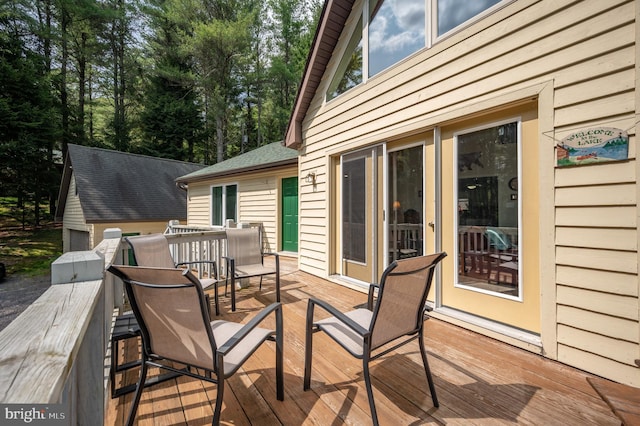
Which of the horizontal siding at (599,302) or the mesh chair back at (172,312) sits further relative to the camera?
the horizontal siding at (599,302)

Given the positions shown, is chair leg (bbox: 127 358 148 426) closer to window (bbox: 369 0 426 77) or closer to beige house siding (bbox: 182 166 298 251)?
window (bbox: 369 0 426 77)

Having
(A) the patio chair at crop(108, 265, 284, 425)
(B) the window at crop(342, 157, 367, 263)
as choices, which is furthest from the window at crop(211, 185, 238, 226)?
(A) the patio chair at crop(108, 265, 284, 425)

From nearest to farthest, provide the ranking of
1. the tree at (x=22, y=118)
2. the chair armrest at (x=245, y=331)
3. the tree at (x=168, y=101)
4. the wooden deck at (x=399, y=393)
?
the chair armrest at (x=245, y=331), the wooden deck at (x=399, y=393), the tree at (x=22, y=118), the tree at (x=168, y=101)

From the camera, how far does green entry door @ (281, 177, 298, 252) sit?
7345 millimetres

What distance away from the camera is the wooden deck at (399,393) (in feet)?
5.57

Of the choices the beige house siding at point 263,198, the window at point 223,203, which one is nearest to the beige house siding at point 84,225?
the window at point 223,203

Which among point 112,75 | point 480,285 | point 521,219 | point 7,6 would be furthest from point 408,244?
point 112,75

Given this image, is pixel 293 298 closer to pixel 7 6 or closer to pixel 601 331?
pixel 601 331

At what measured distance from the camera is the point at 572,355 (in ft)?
7.34

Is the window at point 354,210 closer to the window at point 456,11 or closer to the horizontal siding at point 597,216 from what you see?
the window at point 456,11

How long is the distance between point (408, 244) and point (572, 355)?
5.93 feet

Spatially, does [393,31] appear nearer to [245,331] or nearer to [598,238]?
[598,238]

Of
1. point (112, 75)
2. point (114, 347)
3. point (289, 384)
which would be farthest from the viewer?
point (112, 75)

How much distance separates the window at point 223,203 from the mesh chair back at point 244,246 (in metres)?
5.19
